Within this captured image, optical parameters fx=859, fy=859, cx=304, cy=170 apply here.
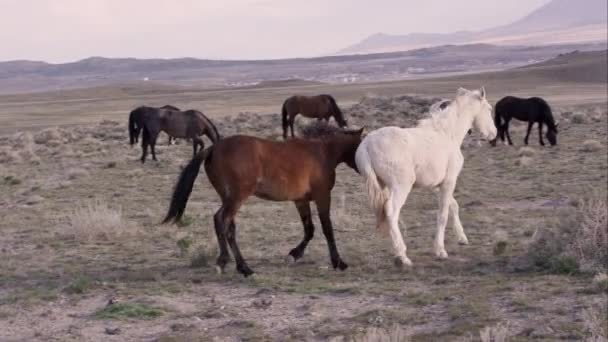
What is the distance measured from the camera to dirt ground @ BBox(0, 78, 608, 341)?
23.4ft

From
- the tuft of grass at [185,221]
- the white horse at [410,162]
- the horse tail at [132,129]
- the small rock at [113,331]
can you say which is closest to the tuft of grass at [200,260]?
the white horse at [410,162]

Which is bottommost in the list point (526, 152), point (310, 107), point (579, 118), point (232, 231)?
point (579, 118)

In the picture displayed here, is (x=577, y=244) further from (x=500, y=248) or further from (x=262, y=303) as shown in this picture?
(x=262, y=303)

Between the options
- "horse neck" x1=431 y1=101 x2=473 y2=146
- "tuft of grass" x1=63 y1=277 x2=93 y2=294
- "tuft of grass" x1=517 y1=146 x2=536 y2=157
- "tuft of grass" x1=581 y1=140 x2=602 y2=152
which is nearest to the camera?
"tuft of grass" x1=63 y1=277 x2=93 y2=294

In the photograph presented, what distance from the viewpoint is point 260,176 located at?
29.0ft

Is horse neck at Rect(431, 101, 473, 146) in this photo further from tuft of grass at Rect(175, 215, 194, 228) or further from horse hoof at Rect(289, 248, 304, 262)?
tuft of grass at Rect(175, 215, 194, 228)

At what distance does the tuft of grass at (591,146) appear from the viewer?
21781 mm

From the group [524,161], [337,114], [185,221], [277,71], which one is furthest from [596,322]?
[277,71]

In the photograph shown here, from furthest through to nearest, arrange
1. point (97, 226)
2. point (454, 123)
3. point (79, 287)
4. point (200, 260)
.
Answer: point (97, 226)
point (454, 123)
point (200, 260)
point (79, 287)

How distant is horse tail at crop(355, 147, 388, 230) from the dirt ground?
68cm

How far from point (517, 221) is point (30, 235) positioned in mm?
6999

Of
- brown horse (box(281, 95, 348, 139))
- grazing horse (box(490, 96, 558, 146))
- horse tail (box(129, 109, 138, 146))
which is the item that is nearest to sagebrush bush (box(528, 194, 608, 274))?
grazing horse (box(490, 96, 558, 146))

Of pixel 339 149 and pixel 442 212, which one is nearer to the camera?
pixel 339 149

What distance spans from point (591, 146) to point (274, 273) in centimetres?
1508
